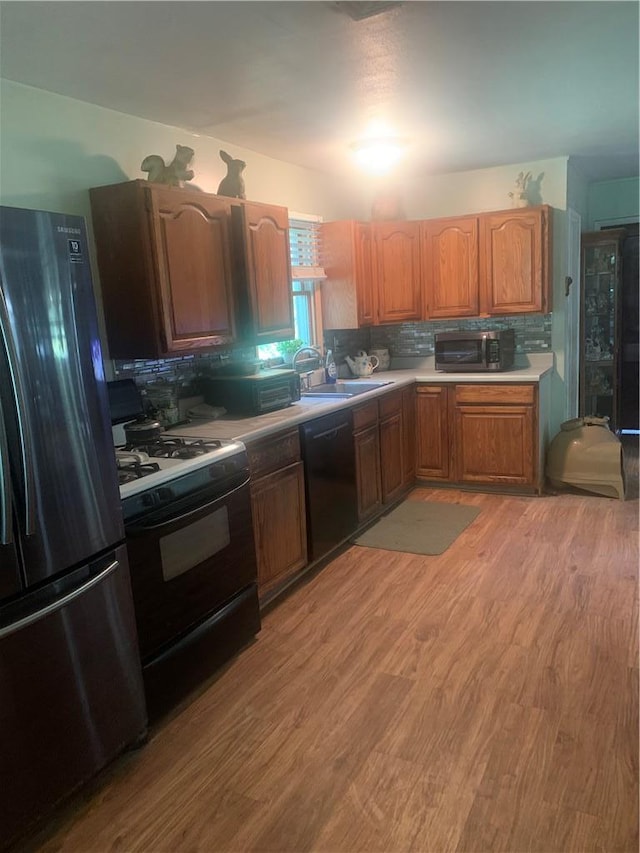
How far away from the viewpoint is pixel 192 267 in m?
2.99

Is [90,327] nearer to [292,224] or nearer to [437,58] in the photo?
[437,58]

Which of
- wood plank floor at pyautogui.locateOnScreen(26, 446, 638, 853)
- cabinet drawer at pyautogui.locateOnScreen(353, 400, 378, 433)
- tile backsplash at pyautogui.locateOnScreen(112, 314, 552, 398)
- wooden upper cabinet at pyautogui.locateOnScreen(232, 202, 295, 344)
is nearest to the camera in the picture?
wood plank floor at pyautogui.locateOnScreen(26, 446, 638, 853)

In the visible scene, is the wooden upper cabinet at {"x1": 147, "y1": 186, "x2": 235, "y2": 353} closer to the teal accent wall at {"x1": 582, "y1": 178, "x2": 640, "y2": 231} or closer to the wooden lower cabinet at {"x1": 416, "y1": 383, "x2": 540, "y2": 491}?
the wooden lower cabinet at {"x1": 416, "y1": 383, "x2": 540, "y2": 491}

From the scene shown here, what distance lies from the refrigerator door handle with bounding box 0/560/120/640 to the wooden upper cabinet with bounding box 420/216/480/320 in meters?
3.61

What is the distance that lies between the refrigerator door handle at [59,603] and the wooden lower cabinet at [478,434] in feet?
10.3

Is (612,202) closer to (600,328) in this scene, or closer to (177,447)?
(600,328)

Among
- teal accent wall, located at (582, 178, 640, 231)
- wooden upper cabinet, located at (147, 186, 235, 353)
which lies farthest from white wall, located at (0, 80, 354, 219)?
teal accent wall, located at (582, 178, 640, 231)

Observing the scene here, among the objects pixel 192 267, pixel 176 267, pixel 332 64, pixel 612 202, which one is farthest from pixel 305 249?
pixel 612 202

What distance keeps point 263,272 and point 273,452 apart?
1049mm

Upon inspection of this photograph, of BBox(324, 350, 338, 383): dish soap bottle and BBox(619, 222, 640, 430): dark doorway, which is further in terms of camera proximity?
BBox(619, 222, 640, 430): dark doorway

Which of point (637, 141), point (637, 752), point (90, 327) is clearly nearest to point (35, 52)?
point (90, 327)

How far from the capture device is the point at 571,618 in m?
2.83

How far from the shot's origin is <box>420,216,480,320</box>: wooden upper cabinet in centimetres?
477

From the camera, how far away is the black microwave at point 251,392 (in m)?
3.33
